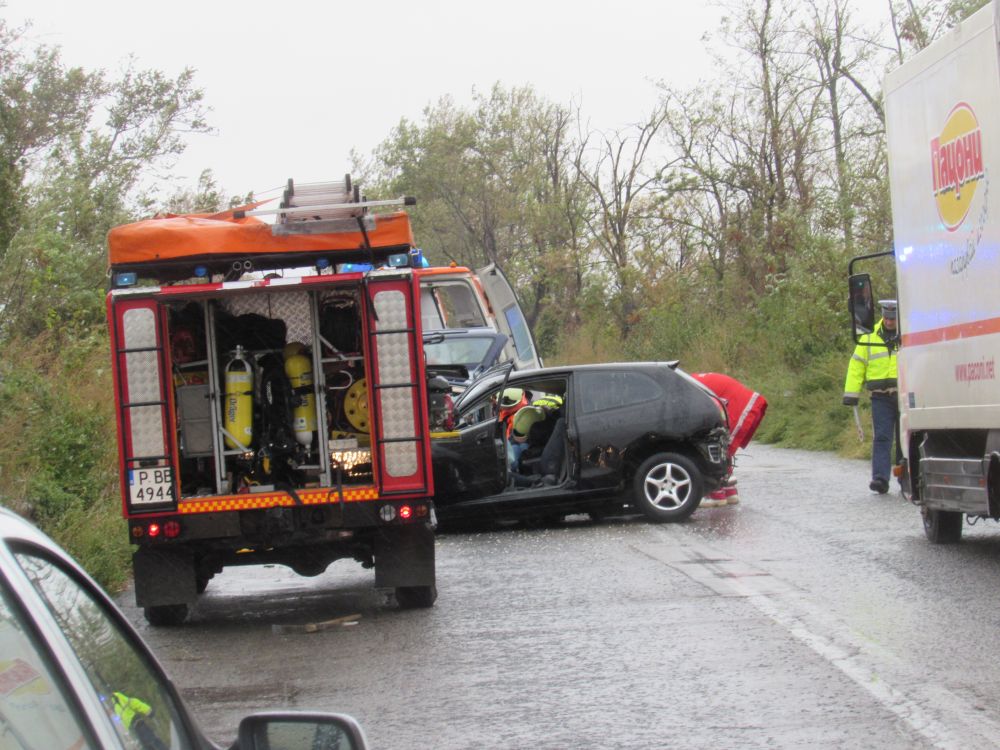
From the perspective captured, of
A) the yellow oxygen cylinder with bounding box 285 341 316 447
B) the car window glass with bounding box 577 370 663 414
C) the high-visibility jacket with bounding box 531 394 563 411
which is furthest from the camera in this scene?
the high-visibility jacket with bounding box 531 394 563 411

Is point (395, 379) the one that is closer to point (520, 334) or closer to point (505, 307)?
point (505, 307)

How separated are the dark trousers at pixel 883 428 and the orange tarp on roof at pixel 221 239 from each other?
7.70 meters

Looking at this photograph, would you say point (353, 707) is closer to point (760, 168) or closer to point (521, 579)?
point (521, 579)

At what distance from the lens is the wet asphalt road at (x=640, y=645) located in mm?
6090

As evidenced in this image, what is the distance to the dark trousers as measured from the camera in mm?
15297

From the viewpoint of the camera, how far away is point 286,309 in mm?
9867

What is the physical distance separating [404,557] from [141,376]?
2041mm

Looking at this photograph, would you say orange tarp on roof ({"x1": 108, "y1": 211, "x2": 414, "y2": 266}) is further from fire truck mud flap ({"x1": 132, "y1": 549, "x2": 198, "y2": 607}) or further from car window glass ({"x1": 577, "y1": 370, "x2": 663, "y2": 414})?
car window glass ({"x1": 577, "y1": 370, "x2": 663, "y2": 414})

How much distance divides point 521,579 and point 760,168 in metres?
29.0

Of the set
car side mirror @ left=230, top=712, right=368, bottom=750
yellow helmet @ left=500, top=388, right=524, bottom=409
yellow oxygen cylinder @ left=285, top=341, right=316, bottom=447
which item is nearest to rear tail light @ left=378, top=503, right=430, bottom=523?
yellow oxygen cylinder @ left=285, top=341, right=316, bottom=447

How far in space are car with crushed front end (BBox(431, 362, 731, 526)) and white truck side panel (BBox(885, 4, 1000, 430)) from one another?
2.56 m

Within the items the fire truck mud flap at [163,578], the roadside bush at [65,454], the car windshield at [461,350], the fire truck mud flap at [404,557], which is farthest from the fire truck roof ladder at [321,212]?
the car windshield at [461,350]

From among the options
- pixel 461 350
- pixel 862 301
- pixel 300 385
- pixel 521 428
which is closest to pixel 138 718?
pixel 300 385

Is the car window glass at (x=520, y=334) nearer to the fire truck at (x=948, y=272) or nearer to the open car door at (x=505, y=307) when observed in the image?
the open car door at (x=505, y=307)
